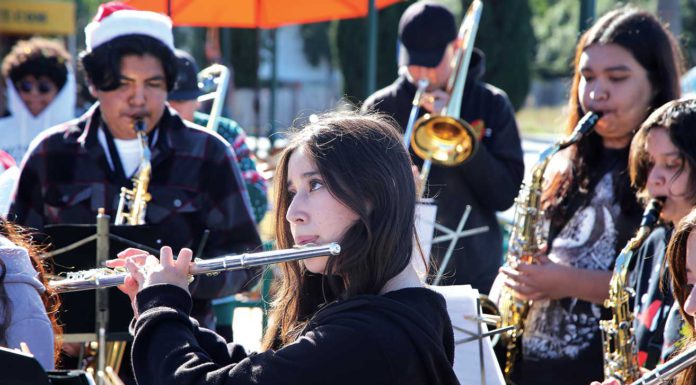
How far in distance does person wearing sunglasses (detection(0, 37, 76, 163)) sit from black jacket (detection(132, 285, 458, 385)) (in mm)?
4120

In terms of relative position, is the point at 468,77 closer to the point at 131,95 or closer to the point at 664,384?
the point at 131,95

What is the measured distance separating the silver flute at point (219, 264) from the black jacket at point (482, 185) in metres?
1.80

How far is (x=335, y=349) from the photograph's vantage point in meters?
1.81

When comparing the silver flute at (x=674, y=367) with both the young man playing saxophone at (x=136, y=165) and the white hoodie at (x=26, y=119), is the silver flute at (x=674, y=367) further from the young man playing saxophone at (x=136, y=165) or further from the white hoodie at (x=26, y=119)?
the white hoodie at (x=26, y=119)

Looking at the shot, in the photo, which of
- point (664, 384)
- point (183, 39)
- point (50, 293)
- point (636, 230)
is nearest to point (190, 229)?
point (50, 293)

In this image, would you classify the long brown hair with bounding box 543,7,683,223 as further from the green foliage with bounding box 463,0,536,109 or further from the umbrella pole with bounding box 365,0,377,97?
the green foliage with bounding box 463,0,536,109

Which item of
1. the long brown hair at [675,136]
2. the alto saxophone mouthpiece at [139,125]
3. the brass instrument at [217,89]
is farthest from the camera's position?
the brass instrument at [217,89]

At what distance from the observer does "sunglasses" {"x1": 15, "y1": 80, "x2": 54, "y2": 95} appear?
5.85 meters

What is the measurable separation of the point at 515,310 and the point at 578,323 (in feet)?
0.80

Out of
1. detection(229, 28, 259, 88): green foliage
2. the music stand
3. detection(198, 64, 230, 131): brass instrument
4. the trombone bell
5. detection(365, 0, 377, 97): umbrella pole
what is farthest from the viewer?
detection(229, 28, 259, 88): green foliage

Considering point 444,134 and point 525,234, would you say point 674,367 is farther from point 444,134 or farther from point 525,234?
point 444,134

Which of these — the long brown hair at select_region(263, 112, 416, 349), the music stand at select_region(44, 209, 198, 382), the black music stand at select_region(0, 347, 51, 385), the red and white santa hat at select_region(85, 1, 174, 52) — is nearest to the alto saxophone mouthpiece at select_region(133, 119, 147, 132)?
the red and white santa hat at select_region(85, 1, 174, 52)

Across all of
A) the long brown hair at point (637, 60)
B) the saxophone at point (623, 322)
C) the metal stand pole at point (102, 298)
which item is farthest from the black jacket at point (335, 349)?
the long brown hair at point (637, 60)

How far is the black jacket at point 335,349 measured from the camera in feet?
5.91
